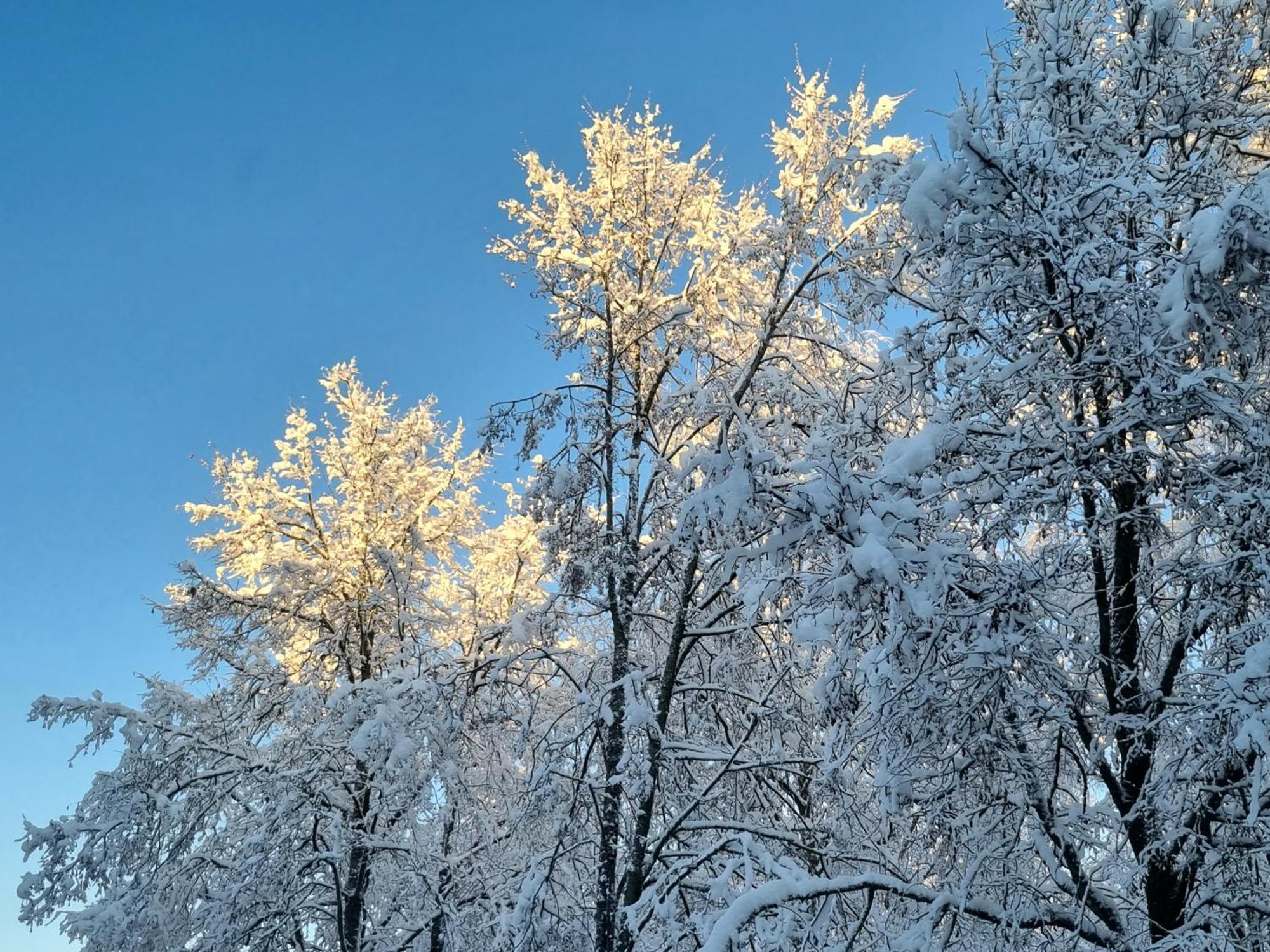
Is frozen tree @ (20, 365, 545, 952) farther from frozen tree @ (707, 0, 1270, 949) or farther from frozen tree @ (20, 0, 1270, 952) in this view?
frozen tree @ (707, 0, 1270, 949)

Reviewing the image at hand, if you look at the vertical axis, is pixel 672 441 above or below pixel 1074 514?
above

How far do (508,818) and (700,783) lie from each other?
8.04ft

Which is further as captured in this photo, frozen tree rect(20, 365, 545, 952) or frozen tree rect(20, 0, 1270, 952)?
frozen tree rect(20, 365, 545, 952)

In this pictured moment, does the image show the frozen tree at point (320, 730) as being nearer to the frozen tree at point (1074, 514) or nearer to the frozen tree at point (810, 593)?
the frozen tree at point (810, 593)

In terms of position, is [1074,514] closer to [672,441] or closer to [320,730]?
[672,441]

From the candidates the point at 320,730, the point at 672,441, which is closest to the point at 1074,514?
the point at 672,441

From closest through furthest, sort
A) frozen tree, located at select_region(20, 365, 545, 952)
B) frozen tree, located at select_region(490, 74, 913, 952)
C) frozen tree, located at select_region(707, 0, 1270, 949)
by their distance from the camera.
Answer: frozen tree, located at select_region(707, 0, 1270, 949)
frozen tree, located at select_region(490, 74, 913, 952)
frozen tree, located at select_region(20, 365, 545, 952)

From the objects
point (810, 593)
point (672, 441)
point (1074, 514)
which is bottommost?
point (810, 593)

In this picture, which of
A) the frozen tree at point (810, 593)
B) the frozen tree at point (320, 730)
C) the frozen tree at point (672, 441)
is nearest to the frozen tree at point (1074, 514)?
the frozen tree at point (810, 593)

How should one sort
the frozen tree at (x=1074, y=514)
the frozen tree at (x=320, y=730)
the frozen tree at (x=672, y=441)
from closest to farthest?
the frozen tree at (x=1074, y=514), the frozen tree at (x=672, y=441), the frozen tree at (x=320, y=730)

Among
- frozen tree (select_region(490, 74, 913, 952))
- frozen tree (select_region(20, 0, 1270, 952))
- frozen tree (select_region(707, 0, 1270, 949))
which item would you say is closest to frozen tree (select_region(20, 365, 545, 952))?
frozen tree (select_region(20, 0, 1270, 952))

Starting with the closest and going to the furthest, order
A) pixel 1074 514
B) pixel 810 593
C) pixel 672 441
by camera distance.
A: pixel 810 593, pixel 1074 514, pixel 672 441

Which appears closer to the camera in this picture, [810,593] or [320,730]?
[810,593]

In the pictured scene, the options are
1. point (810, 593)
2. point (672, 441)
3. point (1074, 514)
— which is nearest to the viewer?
point (810, 593)
